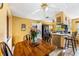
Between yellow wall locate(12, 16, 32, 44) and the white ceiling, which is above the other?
the white ceiling

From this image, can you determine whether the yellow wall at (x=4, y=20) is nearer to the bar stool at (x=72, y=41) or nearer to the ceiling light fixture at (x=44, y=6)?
the ceiling light fixture at (x=44, y=6)

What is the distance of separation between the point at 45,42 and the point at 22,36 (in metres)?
0.33

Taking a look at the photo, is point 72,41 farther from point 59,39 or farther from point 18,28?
point 18,28

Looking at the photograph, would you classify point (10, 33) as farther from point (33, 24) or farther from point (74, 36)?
point (74, 36)

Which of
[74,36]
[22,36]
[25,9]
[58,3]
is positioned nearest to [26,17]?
[25,9]

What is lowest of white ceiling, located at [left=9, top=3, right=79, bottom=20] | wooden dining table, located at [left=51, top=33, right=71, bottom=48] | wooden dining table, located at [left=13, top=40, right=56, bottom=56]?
wooden dining table, located at [left=13, top=40, right=56, bottom=56]

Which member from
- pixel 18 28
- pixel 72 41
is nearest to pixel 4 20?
pixel 18 28

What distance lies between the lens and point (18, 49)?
4.96 feet

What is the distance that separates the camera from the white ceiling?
1.53m

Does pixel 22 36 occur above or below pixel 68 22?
below

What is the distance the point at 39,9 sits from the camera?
1.54 m

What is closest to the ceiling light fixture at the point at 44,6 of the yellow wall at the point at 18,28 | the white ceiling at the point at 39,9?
the white ceiling at the point at 39,9

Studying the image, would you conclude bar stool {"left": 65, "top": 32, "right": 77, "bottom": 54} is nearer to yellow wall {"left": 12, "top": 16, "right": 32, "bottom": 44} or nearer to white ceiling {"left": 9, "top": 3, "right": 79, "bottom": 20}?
white ceiling {"left": 9, "top": 3, "right": 79, "bottom": 20}

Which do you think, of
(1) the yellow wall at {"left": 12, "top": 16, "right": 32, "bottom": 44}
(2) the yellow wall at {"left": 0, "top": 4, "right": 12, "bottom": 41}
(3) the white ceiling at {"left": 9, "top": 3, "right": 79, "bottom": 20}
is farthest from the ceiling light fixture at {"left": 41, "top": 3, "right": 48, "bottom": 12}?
(2) the yellow wall at {"left": 0, "top": 4, "right": 12, "bottom": 41}
